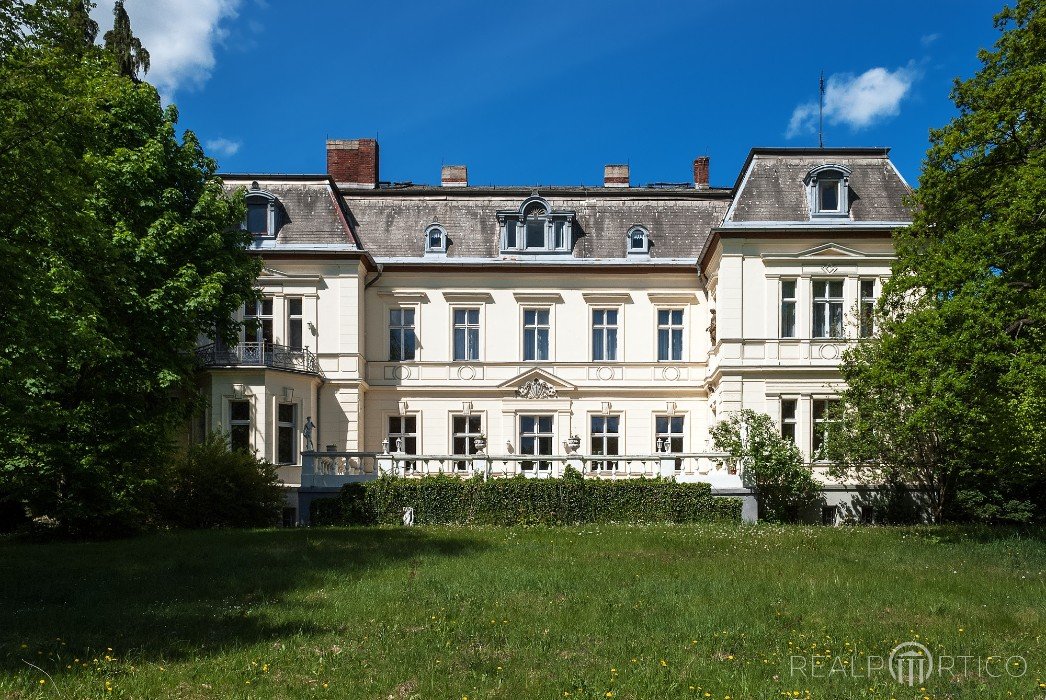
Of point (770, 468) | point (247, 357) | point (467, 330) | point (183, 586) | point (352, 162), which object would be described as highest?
point (352, 162)

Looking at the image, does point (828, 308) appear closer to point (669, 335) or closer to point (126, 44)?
point (669, 335)

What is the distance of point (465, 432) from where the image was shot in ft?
90.8

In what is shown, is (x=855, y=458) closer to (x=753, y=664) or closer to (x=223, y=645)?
(x=753, y=664)

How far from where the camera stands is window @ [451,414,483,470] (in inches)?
1088

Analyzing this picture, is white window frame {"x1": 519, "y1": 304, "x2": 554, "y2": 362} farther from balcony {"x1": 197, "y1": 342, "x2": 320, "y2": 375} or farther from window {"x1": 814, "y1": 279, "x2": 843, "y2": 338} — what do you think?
window {"x1": 814, "y1": 279, "x2": 843, "y2": 338}

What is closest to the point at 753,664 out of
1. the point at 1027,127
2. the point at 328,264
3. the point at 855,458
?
the point at 1027,127

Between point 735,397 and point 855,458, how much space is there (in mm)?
3774

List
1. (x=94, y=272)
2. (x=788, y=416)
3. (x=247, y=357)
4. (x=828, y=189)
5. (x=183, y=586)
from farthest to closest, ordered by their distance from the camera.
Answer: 1. (x=828, y=189)
2. (x=788, y=416)
3. (x=247, y=357)
4. (x=94, y=272)
5. (x=183, y=586)

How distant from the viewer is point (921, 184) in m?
17.0

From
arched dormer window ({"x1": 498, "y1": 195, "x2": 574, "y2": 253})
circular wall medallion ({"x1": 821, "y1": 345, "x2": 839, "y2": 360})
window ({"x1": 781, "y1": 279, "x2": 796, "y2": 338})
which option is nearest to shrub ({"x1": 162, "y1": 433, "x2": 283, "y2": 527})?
arched dormer window ({"x1": 498, "y1": 195, "x2": 574, "y2": 253})

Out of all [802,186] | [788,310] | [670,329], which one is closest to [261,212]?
[670,329]

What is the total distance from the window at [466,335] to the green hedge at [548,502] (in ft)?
27.3

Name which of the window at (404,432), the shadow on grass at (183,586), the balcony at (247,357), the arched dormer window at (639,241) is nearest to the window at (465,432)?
the window at (404,432)

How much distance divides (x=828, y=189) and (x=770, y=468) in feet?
29.4
